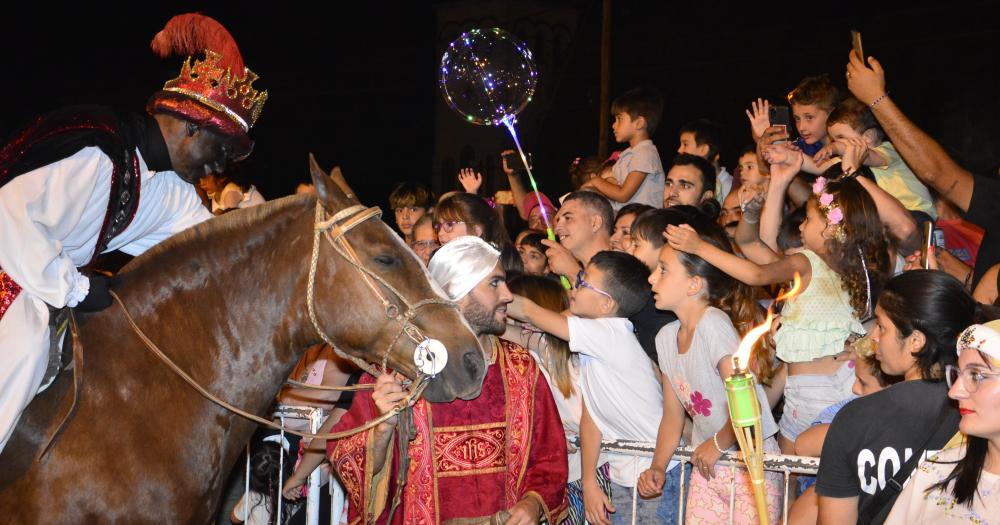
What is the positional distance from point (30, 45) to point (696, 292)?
1332cm

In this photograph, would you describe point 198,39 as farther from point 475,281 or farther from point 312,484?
point 312,484

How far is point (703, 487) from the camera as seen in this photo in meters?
4.63

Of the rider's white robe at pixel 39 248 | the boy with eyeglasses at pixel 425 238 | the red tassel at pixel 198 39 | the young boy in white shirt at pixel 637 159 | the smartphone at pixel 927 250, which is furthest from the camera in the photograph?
the young boy in white shirt at pixel 637 159

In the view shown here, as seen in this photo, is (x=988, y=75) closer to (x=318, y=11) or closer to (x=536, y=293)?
(x=536, y=293)

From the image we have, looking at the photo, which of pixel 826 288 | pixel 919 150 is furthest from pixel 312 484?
pixel 919 150

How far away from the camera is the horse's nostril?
11.8 feet

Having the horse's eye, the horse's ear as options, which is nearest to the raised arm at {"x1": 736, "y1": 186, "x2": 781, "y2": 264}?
the horse's eye

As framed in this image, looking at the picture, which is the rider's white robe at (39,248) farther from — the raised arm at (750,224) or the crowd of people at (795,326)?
the raised arm at (750,224)

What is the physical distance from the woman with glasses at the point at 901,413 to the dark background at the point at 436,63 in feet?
25.4

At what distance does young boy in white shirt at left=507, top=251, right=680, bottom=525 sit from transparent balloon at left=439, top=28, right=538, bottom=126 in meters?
2.82

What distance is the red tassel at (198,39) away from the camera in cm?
419

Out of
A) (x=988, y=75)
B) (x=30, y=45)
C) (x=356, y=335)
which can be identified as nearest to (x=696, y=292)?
(x=356, y=335)

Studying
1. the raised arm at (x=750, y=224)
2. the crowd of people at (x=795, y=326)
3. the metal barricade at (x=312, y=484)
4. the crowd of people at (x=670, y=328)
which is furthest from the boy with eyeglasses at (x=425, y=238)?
the raised arm at (x=750, y=224)

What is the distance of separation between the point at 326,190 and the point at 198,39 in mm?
1100
